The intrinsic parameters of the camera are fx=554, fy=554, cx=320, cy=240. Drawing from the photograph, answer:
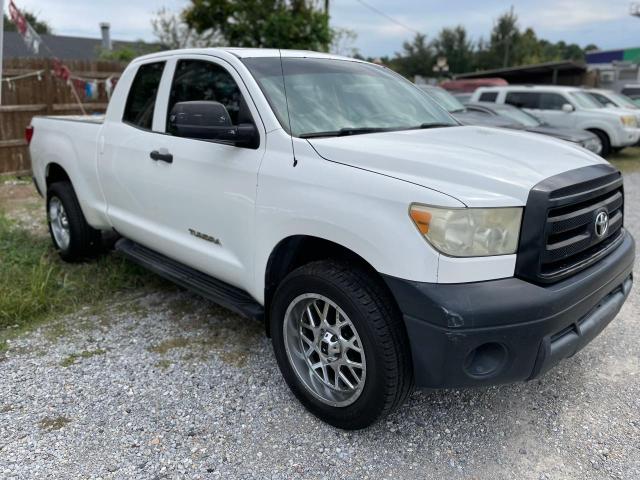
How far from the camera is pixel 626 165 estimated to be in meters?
12.5

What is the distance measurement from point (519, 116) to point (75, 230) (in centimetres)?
924

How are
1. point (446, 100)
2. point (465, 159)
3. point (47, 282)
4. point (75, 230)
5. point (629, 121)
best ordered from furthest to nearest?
point (629, 121) → point (446, 100) → point (75, 230) → point (47, 282) → point (465, 159)

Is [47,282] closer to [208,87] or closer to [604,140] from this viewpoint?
[208,87]

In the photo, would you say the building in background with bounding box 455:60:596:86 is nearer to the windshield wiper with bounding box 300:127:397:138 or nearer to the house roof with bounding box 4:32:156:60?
the house roof with bounding box 4:32:156:60

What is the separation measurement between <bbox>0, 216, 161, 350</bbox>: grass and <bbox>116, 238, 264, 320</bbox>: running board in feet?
1.55

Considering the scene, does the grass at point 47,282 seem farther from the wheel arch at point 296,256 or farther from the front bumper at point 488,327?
the front bumper at point 488,327

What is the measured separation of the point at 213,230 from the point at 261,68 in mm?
1009

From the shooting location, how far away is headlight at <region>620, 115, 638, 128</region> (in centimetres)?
1257

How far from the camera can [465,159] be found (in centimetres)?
255

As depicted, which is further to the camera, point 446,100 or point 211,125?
point 446,100

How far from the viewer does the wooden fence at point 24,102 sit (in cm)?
973

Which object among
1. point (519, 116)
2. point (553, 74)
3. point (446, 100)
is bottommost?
point (519, 116)

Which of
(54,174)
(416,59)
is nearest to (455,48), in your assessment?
(416,59)

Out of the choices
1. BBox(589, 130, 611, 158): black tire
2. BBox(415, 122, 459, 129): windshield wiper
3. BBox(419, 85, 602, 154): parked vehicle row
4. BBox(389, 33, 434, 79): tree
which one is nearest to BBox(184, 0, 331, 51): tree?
BBox(419, 85, 602, 154): parked vehicle row
